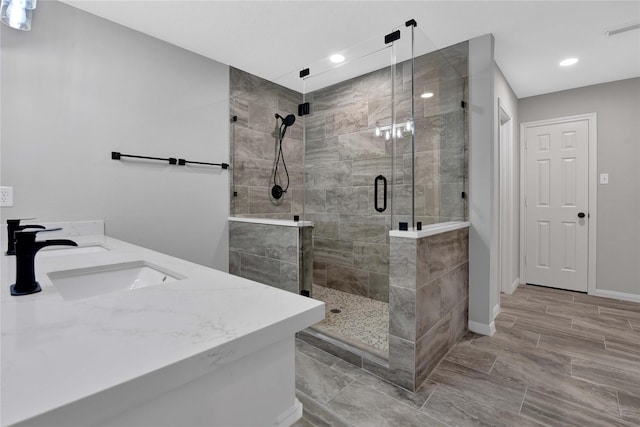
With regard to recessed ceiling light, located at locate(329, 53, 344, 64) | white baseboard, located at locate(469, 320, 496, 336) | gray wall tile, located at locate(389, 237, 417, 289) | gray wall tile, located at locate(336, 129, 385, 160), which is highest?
recessed ceiling light, located at locate(329, 53, 344, 64)

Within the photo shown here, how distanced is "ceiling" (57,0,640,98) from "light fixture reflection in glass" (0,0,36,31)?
424 mm

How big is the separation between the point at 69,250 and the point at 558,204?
4.75 m

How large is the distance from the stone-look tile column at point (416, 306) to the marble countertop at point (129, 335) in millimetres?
1132

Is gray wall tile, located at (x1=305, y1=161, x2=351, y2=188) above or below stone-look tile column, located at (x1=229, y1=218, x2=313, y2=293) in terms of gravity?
above

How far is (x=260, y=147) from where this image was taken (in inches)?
129

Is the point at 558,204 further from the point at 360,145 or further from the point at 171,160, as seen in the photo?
the point at 171,160

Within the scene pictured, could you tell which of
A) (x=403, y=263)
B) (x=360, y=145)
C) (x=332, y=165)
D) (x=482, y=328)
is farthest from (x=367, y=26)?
(x=482, y=328)

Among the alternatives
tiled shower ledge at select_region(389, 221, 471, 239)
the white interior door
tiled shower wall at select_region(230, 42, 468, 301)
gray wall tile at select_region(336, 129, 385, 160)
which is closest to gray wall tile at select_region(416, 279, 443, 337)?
tiled shower ledge at select_region(389, 221, 471, 239)

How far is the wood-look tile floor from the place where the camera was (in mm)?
1533

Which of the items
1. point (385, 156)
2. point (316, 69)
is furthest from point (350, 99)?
point (385, 156)

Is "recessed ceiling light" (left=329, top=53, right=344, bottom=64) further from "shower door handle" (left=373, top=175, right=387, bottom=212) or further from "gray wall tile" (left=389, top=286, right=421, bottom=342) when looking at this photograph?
"gray wall tile" (left=389, top=286, right=421, bottom=342)

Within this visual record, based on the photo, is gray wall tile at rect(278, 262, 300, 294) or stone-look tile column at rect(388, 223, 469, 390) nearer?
stone-look tile column at rect(388, 223, 469, 390)

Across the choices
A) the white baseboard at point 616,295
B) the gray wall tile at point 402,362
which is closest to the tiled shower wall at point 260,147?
the gray wall tile at point 402,362

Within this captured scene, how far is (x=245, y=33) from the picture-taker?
7.93ft
